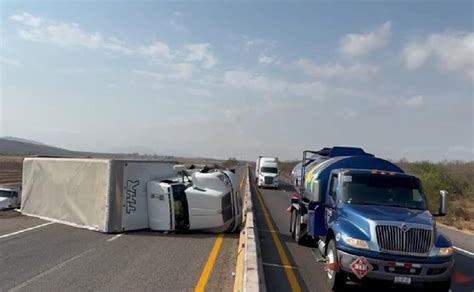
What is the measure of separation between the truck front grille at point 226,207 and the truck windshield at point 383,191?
20.5ft

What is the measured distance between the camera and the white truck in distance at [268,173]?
48.2 metres

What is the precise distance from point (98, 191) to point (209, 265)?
267 inches

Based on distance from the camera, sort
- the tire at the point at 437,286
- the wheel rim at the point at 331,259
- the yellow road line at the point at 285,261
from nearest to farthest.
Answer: the tire at the point at 437,286
the wheel rim at the point at 331,259
the yellow road line at the point at 285,261

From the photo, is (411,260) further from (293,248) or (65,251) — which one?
(65,251)

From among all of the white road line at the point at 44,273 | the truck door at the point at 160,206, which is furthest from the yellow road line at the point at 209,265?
the white road line at the point at 44,273

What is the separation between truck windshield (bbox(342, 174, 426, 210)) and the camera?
32.6ft

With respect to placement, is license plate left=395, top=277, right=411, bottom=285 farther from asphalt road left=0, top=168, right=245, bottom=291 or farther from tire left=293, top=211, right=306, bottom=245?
tire left=293, top=211, right=306, bottom=245

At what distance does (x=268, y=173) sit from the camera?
159 ft

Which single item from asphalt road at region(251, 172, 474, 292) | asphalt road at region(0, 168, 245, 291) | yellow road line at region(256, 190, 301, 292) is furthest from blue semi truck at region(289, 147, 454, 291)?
asphalt road at region(0, 168, 245, 291)

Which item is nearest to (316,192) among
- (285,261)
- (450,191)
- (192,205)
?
(285,261)

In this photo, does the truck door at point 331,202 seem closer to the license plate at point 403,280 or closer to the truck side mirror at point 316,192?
the truck side mirror at point 316,192

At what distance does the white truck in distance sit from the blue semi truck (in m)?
36.7

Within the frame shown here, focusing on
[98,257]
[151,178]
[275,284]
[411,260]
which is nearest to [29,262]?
[98,257]

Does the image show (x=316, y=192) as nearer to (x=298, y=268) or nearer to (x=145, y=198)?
(x=298, y=268)
